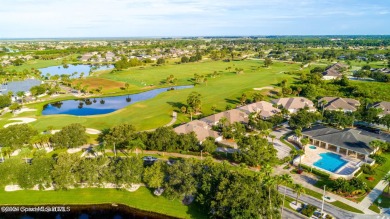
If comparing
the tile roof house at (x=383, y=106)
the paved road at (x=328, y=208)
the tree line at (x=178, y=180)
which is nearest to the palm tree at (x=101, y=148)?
the tree line at (x=178, y=180)

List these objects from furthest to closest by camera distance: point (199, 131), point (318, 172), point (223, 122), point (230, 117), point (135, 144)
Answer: point (230, 117)
point (223, 122)
point (199, 131)
point (135, 144)
point (318, 172)

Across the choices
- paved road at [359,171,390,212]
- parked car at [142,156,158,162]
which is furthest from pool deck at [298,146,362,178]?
parked car at [142,156,158,162]

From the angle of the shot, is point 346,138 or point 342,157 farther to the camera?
point 346,138

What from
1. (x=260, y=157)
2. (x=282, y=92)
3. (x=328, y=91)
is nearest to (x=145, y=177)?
(x=260, y=157)

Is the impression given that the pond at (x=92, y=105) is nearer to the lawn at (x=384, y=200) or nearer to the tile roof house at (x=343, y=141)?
the tile roof house at (x=343, y=141)

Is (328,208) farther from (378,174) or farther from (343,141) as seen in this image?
(343,141)

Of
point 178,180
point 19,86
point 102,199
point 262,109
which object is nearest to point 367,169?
point 178,180

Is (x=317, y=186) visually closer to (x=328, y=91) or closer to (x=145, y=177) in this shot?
(x=145, y=177)

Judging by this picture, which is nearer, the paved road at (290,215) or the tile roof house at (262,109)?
the paved road at (290,215)
